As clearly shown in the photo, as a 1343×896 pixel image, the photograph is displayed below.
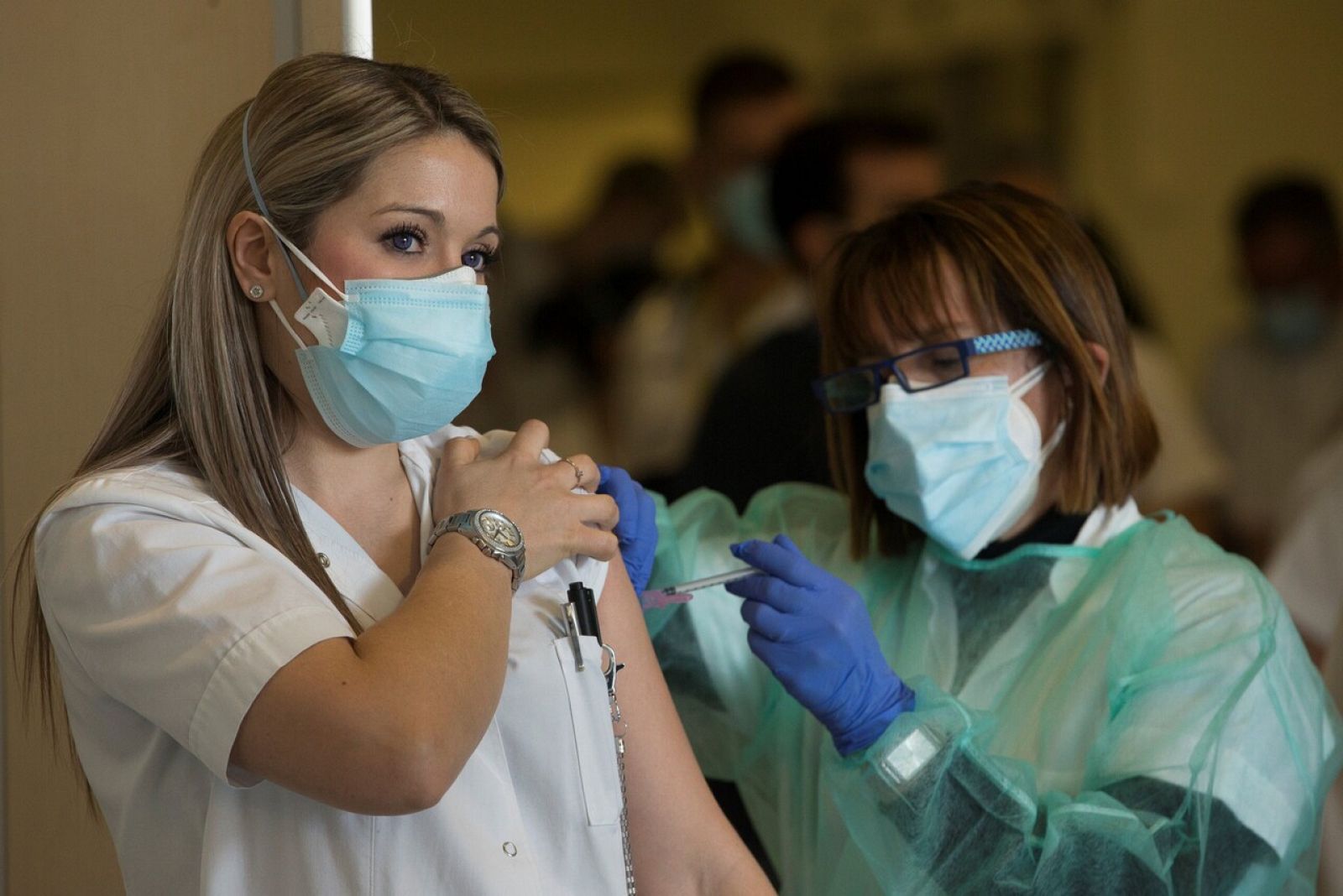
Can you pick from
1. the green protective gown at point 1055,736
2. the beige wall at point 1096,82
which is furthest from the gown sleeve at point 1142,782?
the beige wall at point 1096,82

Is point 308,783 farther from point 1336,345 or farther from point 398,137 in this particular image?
point 1336,345

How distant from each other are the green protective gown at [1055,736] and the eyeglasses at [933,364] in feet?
0.74

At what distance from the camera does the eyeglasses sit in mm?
1677

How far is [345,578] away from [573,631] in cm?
21

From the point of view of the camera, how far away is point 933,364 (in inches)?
67.1

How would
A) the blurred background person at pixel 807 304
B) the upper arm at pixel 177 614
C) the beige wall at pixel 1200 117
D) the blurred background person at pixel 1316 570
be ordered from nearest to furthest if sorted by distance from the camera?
the upper arm at pixel 177 614
the blurred background person at pixel 807 304
the blurred background person at pixel 1316 570
the beige wall at pixel 1200 117

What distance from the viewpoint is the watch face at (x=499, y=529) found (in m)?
1.25

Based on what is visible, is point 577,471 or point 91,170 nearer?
point 577,471

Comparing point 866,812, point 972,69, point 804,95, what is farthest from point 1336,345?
point 866,812

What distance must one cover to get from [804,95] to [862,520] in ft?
15.3

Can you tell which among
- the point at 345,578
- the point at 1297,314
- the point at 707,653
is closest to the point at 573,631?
the point at 345,578

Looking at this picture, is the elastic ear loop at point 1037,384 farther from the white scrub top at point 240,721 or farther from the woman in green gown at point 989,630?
the white scrub top at point 240,721

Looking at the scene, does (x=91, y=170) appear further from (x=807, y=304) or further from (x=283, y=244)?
(x=807, y=304)

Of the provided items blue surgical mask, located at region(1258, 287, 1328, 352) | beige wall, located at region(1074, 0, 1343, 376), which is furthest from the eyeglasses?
beige wall, located at region(1074, 0, 1343, 376)
